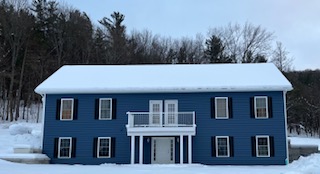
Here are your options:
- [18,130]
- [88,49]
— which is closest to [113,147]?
[18,130]

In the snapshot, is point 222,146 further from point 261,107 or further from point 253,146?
point 261,107

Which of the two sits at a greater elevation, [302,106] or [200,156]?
[302,106]

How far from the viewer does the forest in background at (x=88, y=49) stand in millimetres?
38656

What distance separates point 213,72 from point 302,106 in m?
26.7

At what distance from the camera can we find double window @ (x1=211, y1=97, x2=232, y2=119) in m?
22.3

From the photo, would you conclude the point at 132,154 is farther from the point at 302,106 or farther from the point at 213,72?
the point at 302,106

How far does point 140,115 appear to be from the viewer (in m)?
22.4

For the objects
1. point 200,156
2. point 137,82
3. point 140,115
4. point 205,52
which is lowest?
point 200,156

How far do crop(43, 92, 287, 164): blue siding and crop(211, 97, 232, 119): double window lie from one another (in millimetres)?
249

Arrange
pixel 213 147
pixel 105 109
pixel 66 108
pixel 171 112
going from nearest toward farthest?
pixel 213 147, pixel 171 112, pixel 105 109, pixel 66 108

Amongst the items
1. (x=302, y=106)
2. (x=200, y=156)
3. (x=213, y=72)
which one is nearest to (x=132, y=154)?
(x=200, y=156)

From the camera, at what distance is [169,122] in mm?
22391

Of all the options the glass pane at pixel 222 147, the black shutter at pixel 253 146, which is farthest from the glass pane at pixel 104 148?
the black shutter at pixel 253 146

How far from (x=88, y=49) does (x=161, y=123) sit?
2463 centimetres
